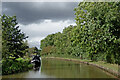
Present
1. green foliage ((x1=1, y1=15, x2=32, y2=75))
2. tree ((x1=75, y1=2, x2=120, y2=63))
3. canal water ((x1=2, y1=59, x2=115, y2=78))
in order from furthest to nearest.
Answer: green foliage ((x1=1, y1=15, x2=32, y2=75)) < tree ((x1=75, y1=2, x2=120, y2=63)) < canal water ((x1=2, y1=59, x2=115, y2=78))

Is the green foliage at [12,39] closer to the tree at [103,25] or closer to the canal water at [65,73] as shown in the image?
the canal water at [65,73]

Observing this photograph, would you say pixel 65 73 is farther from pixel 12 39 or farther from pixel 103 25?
pixel 12 39

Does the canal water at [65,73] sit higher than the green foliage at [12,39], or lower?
lower

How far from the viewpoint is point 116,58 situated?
22156 mm

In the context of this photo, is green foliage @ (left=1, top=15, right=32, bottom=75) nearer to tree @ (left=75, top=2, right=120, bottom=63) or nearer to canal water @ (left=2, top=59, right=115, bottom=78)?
canal water @ (left=2, top=59, right=115, bottom=78)

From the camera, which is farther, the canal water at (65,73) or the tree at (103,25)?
the tree at (103,25)

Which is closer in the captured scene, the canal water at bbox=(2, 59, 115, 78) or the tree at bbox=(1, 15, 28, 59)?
the canal water at bbox=(2, 59, 115, 78)

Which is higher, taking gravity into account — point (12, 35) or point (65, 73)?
point (12, 35)

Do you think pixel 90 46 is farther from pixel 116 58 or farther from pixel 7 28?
pixel 7 28

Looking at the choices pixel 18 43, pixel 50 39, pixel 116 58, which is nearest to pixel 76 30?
pixel 116 58

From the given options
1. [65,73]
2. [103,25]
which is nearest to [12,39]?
[65,73]

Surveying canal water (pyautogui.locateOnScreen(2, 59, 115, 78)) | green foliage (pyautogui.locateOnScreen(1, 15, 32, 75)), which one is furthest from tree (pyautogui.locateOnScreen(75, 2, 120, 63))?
green foliage (pyautogui.locateOnScreen(1, 15, 32, 75))

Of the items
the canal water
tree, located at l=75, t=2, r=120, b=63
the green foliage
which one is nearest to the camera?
the canal water

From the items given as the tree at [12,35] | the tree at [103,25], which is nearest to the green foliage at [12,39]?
the tree at [12,35]
